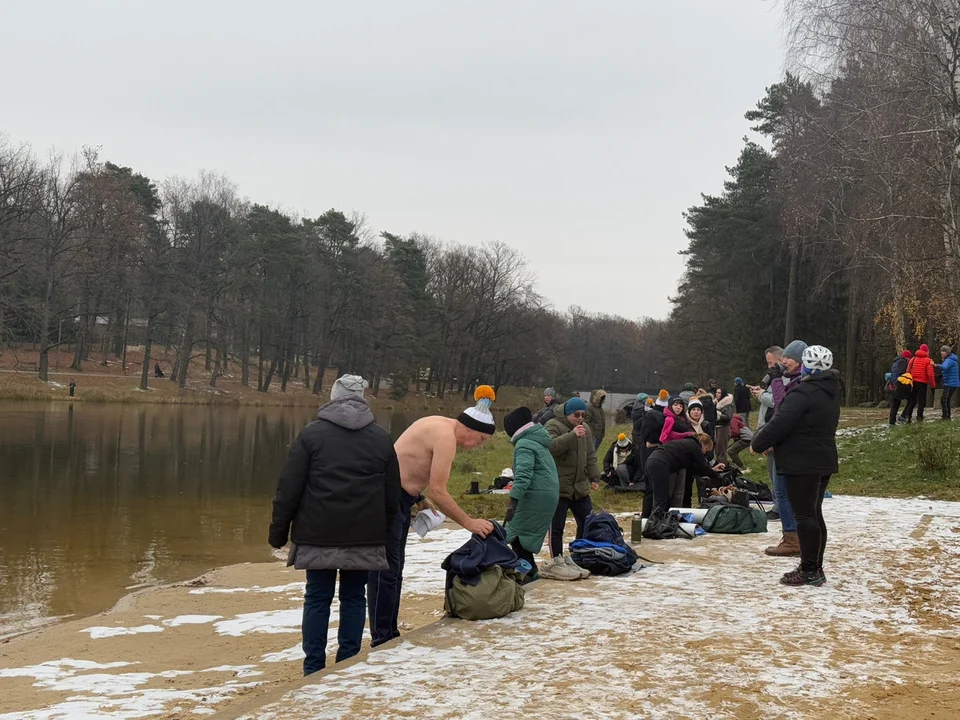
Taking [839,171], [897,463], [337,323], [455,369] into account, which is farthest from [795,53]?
[455,369]

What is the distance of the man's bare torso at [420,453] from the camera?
6.06 metres

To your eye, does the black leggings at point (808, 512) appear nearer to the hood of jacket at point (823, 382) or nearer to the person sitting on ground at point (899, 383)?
the hood of jacket at point (823, 382)

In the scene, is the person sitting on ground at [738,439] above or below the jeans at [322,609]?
above

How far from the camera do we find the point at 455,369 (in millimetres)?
80812

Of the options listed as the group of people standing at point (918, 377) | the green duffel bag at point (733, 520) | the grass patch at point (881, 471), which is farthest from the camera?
the group of people standing at point (918, 377)

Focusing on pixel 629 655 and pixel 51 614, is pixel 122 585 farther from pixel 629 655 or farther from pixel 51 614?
pixel 629 655

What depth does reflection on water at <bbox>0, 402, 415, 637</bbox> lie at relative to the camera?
11.0 m

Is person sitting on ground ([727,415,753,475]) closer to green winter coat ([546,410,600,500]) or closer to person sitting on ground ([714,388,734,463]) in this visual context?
person sitting on ground ([714,388,734,463])

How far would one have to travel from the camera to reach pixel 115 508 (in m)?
16.1

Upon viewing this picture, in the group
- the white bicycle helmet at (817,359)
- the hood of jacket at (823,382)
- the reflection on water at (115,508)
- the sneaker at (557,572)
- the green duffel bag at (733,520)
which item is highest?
the white bicycle helmet at (817,359)

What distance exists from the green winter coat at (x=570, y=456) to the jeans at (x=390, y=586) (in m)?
2.74

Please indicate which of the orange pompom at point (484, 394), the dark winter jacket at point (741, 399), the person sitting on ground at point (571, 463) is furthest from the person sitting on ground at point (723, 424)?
the orange pompom at point (484, 394)

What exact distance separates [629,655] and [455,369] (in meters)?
75.5

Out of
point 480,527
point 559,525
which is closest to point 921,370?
point 559,525
